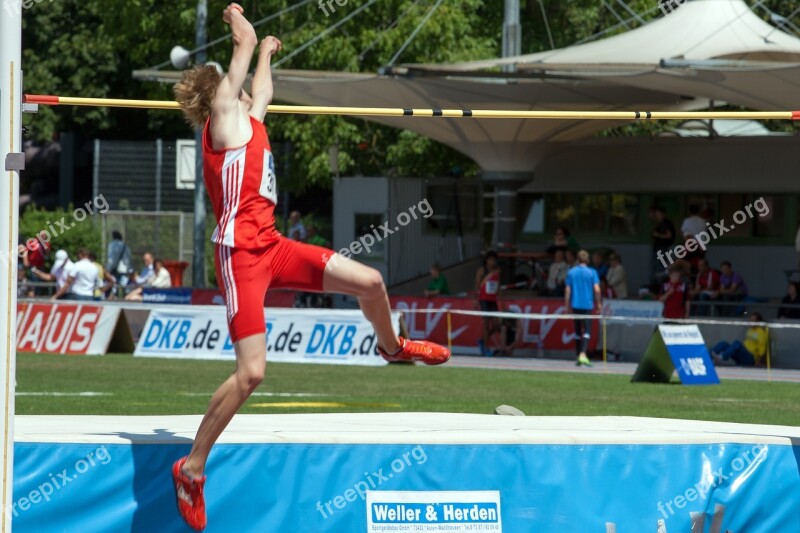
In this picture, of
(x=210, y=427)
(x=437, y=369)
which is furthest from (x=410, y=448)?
(x=437, y=369)

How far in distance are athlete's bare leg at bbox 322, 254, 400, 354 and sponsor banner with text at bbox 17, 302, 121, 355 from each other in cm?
1823

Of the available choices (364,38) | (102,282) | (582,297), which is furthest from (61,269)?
(582,297)

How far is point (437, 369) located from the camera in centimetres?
2250

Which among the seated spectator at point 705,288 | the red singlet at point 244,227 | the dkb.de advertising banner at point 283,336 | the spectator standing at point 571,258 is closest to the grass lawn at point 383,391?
the dkb.de advertising banner at point 283,336

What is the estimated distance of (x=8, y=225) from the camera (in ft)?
20.3

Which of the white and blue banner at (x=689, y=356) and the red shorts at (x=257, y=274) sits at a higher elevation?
the red shorts at (x=257, y=274)

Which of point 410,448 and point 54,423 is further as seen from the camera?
point 54,423

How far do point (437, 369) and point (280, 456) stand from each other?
15225mm

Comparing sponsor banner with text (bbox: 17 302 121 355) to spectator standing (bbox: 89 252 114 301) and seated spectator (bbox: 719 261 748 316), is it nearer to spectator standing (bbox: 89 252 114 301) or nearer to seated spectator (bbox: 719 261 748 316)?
spectator standing (bbox: 89 252 114 301)

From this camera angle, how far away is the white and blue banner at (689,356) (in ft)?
64.6

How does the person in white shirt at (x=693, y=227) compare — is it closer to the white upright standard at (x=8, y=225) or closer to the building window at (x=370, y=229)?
the building window at (x=370, y=229)

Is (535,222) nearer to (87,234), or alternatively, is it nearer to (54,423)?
(87,234)

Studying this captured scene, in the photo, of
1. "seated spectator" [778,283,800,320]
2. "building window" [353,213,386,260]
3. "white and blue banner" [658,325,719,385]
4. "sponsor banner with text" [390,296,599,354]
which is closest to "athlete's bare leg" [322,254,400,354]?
"white and blue banner" [658,325,719,385]

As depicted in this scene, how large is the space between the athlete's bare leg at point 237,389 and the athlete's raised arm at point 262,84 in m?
1.08
